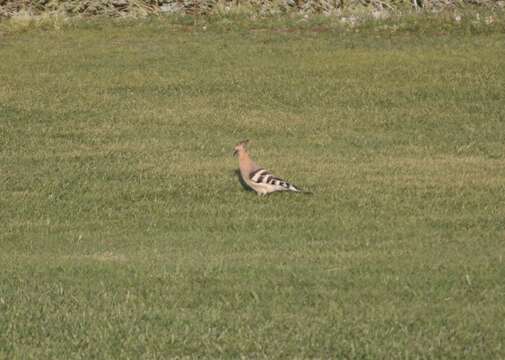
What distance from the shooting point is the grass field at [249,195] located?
29.2ft

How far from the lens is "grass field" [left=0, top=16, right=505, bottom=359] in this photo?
29.2ft

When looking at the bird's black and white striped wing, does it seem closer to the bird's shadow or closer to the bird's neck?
the bird's neck

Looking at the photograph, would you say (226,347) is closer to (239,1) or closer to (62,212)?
(62,212)

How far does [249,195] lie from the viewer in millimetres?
14156

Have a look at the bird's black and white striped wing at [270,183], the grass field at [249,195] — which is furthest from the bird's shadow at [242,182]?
the bird's black and white striped wing at [270,183]

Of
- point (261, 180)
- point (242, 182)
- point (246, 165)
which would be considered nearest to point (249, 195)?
point (246, 165)

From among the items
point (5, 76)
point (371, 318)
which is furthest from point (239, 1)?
point (371, 318)

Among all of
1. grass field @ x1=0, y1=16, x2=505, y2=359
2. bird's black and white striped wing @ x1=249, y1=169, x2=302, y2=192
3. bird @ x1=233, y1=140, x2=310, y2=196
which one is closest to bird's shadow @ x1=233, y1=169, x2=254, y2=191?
grass field @ x1=0, y1=16, x2=505, y2=359

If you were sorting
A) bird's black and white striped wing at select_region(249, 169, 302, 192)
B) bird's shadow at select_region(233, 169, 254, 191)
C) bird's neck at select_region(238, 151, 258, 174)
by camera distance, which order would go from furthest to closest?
1. bird's shadow at select_region(233, 169, 254, 191)
2. bird's neck at select_region(238, 151, 258, 174)
3. bird's black and white striped wing at select_region(249, 169, 302, 192)

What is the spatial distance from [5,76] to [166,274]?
37.6 feet

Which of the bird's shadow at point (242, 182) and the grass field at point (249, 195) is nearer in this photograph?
the grass field at point (249, 195)

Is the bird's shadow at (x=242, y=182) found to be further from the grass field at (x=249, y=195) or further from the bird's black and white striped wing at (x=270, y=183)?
the bird's black and white striped wing at (x=270, y=183)

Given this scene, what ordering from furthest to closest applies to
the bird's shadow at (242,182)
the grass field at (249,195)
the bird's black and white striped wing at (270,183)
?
the bird's shadow at (242,182) → the bird's black and white striped wing at (270,183) → the grass field at (249,195)

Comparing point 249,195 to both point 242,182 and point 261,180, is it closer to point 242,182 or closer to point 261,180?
point 242,182
